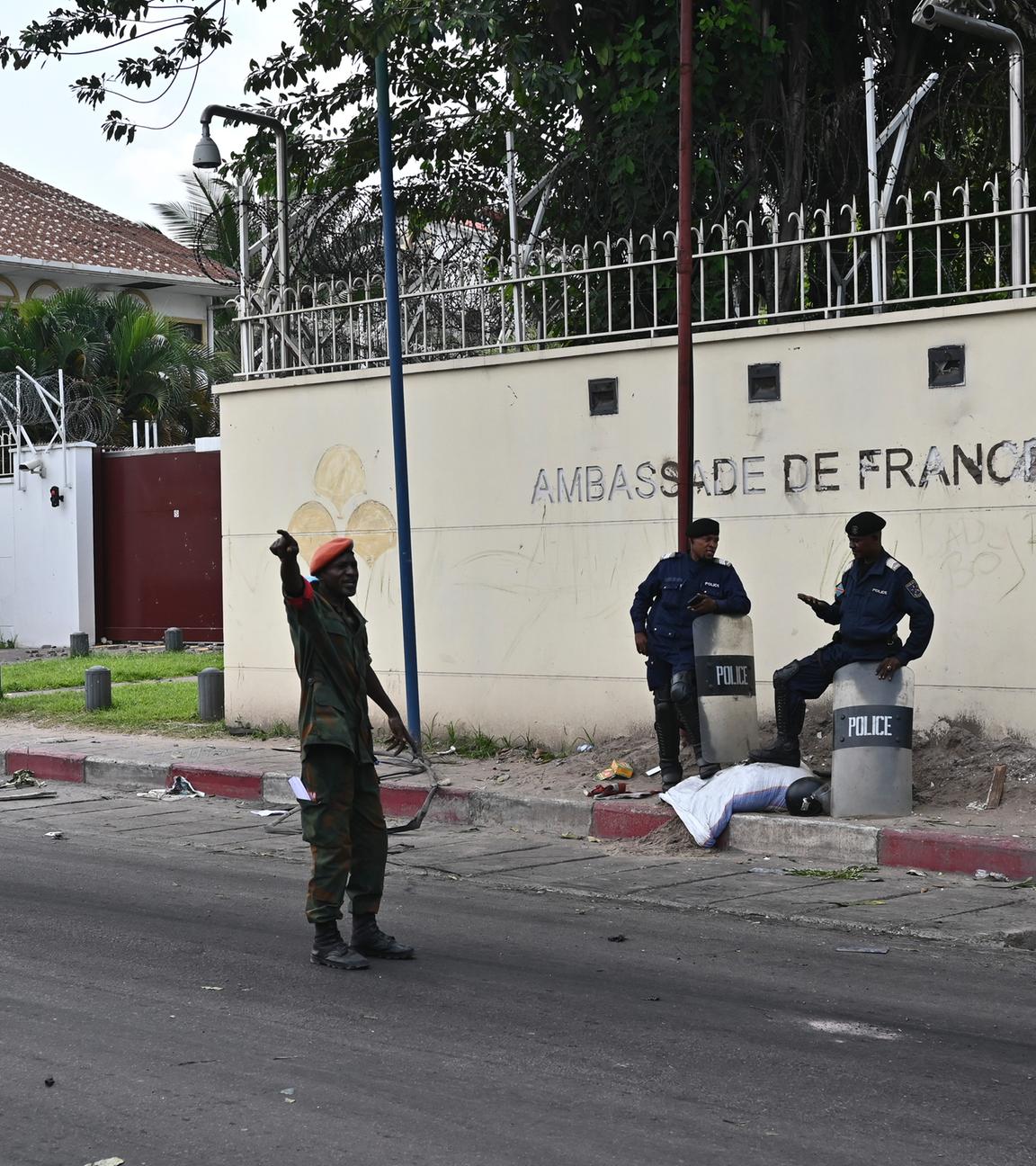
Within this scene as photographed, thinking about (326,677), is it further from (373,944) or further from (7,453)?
(7,453)

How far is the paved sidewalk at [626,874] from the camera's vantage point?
690 centimetres

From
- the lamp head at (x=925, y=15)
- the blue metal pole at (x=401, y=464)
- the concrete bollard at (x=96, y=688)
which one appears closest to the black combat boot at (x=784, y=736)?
the blue metal pole at (x=401, y=464)

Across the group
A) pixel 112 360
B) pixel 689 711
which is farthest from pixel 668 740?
pixel 112 360

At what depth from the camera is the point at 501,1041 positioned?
5094 millimetres

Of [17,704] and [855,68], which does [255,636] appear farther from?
[855,68]

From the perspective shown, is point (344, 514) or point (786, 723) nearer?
point (786, 723)

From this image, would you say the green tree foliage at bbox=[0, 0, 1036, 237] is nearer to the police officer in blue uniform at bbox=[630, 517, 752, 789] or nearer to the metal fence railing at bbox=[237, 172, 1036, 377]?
the metal fence railing at bbox=[237, 172, 1036, 377]

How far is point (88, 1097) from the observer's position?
452 centimetres

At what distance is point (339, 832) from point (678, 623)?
12.5 ft

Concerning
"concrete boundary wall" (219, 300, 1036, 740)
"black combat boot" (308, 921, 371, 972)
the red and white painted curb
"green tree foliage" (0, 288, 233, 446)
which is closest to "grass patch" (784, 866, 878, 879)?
the red and white painted curb

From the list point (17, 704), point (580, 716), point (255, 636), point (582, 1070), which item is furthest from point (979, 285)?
point (17, 704)

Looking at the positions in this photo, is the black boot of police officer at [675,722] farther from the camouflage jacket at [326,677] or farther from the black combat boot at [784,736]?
the camouflage jacket at [326,677]

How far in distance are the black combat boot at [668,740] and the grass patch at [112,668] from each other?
8948 millimetres

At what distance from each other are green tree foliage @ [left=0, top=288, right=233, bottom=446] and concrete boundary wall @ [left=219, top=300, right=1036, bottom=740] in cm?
1518
